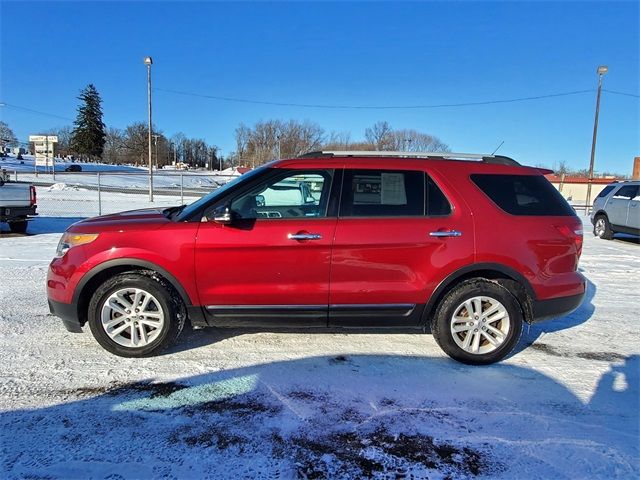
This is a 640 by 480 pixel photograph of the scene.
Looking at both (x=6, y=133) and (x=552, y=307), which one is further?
(x=6, y=133)

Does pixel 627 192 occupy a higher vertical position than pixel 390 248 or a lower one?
higher

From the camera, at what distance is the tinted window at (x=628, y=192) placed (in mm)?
12555

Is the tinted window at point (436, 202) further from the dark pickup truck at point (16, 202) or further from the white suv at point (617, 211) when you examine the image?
the white suv at point (617, 211)

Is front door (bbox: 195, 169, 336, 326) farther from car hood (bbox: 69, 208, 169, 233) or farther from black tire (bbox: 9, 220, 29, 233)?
black tire (bbox: 9, 220, 29, 233)

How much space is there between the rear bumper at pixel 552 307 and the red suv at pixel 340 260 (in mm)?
14

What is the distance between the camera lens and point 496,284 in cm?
393

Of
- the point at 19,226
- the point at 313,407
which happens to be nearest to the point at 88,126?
the point at 19,226

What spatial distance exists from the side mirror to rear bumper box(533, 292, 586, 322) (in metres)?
2.85

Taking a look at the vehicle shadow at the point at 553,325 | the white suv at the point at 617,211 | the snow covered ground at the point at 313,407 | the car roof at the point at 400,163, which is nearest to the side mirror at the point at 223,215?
the car roof at the point at 400,163

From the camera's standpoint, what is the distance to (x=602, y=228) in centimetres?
1345

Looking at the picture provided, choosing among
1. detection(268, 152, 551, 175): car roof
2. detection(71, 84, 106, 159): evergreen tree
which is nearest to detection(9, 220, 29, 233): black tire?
detection(268, 152, 551, 175): car roof

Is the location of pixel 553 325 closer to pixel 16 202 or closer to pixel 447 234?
pixel 447 234

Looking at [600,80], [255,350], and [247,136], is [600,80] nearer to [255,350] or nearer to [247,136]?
[255,350]

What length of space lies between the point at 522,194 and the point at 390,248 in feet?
4.55
